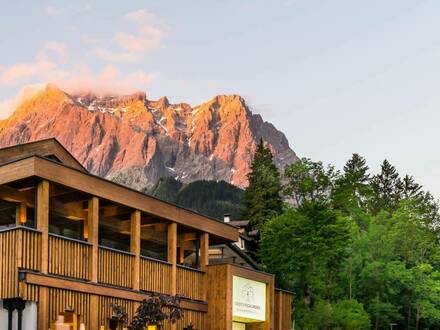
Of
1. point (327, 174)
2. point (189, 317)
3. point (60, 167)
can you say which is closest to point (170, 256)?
point (189, 317)

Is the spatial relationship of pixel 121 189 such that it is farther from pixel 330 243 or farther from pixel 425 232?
pixel 425 232

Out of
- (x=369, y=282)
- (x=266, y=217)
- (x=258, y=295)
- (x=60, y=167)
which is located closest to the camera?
(x=60, y=167)

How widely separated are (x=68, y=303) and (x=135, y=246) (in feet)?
13.1

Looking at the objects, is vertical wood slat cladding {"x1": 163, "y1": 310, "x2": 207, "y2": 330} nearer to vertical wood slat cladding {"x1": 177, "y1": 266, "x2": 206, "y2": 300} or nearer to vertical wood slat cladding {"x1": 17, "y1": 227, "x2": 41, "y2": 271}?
vertical wood slat cladding {"x1": 177, "y1": 266, "x2": 206, "y2": 300}

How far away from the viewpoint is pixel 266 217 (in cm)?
8188

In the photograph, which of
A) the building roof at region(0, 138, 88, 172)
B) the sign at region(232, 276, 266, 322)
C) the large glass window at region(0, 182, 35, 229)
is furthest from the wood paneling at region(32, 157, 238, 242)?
the sign at region(232, 276, 266, 322)

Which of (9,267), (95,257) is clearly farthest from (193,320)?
(9,267)

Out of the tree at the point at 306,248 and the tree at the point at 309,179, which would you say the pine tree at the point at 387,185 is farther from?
the tree at the point at 306,248

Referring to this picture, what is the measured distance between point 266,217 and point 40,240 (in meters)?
60.6

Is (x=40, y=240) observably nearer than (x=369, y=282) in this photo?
Yes

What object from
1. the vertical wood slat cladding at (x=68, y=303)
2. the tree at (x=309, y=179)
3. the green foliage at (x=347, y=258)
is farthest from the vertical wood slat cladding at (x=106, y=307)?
the tree at (x=309, y=179)

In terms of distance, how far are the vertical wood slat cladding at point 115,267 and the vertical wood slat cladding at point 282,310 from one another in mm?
9701

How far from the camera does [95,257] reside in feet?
79.3

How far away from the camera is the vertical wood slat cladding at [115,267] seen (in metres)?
24.6
